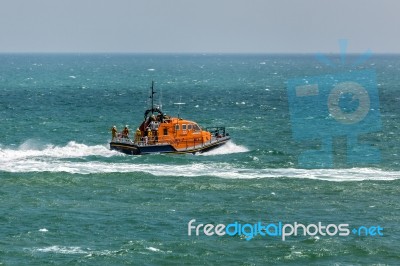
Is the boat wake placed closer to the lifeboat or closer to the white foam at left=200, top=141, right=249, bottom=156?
the lifeboat

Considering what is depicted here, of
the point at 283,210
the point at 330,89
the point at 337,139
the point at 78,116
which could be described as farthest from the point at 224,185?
the point at 330,89

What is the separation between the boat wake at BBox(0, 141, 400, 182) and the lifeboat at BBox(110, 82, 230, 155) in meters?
1.19

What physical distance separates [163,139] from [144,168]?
7321mm

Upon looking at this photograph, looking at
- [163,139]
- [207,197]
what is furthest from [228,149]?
[207,197]

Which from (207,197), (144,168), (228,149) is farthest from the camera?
(228,149)

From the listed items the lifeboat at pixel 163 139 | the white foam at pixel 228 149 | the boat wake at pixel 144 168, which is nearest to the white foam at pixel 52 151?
the boat wake at pixel 144 168

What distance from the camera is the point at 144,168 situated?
59.5 meters

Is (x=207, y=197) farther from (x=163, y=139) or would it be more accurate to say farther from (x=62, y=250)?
(x=163, y=139)

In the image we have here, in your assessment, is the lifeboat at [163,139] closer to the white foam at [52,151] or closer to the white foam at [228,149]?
the white foam at [228,149]

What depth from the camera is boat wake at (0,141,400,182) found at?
188ft

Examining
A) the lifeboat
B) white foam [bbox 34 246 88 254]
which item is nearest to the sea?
white foam [bbox 34 246 88 254]

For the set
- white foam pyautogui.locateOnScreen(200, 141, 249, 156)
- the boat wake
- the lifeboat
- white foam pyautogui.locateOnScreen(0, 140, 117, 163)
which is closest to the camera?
the boat wake

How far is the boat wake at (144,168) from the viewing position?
188 ft

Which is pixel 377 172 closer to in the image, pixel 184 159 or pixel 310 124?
pixel 184 159
